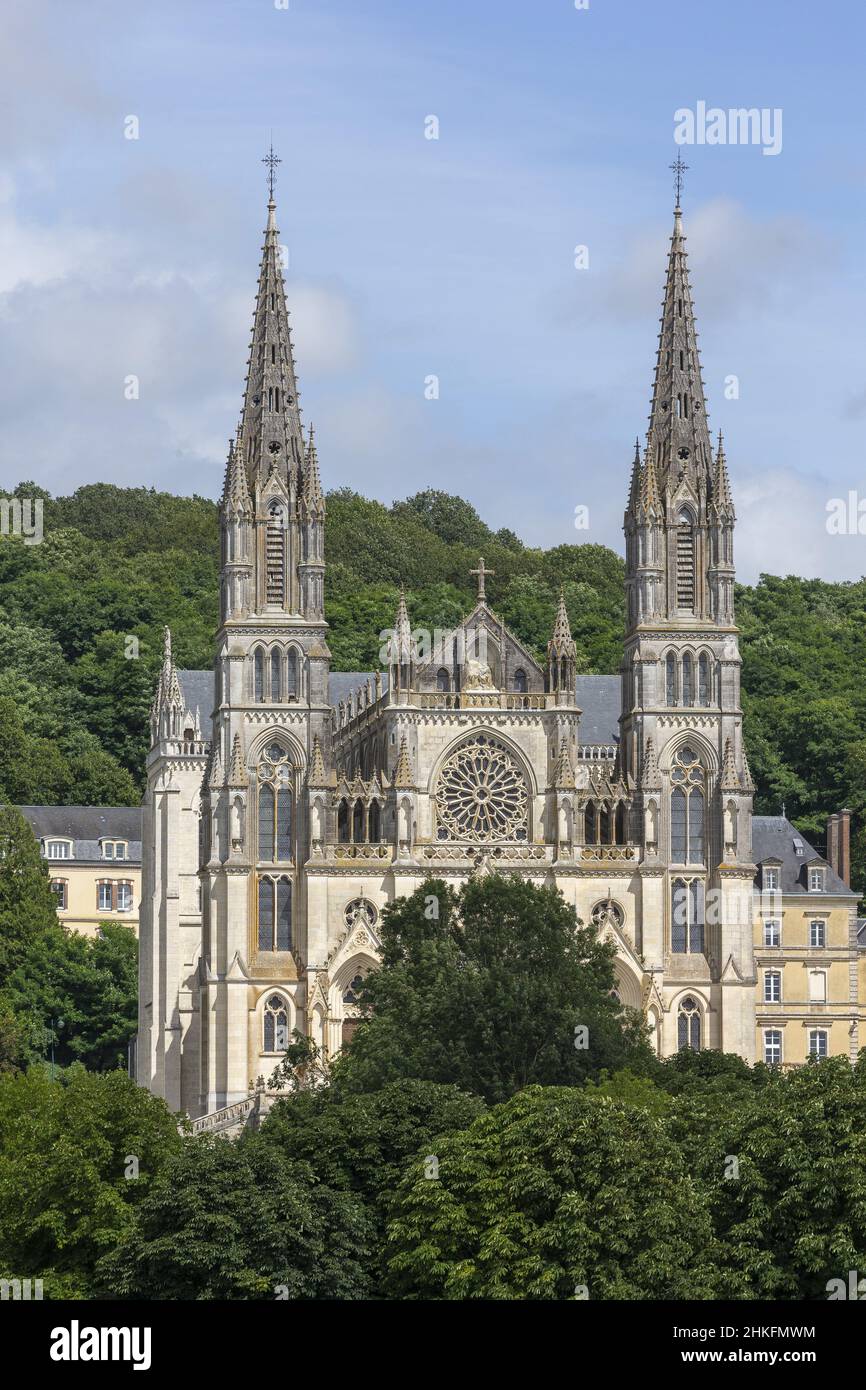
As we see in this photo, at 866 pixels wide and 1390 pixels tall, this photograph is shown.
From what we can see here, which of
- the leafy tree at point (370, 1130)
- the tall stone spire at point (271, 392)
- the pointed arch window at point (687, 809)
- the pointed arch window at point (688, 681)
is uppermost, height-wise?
the tall stone spire at point (271, 392)

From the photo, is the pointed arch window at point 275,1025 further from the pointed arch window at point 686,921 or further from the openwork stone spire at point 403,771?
the pointed arch window at point 686,921

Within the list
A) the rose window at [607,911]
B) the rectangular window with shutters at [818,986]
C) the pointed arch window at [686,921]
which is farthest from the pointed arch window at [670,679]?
the rectangular window with shutters at [818,986]

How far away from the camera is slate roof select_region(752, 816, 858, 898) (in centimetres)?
12850

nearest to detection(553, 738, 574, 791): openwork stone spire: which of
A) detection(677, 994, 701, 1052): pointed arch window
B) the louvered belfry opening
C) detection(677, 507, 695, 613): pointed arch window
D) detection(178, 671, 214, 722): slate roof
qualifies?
detection(677, 507, 695, 613): pointed arch window

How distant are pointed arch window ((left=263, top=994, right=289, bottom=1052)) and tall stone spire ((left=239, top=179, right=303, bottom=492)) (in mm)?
19182

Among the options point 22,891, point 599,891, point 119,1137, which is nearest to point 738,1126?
point 119,1137

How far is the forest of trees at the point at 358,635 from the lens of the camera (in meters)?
158

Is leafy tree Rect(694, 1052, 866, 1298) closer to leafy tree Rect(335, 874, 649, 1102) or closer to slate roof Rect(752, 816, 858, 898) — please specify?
leafy tree Rect(335, 874, 649, 1102)

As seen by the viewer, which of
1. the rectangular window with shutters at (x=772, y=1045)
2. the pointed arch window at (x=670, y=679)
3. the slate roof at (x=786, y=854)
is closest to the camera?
the pointed arch window at (x=670, y=679)

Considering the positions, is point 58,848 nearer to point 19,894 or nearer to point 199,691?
point 19,894

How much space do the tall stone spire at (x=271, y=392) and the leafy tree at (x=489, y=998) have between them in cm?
1863

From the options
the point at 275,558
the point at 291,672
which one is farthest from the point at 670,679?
the point at 275,558

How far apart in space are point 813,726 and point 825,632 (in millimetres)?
18614
